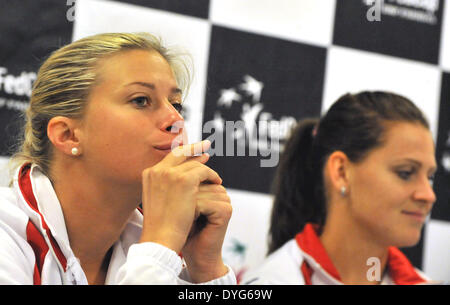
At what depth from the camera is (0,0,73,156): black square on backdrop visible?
1462mm

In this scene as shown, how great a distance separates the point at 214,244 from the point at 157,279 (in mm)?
199

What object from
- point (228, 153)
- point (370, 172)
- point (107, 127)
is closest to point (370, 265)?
point (370, 172)

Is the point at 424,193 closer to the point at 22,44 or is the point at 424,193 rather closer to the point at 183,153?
the point at 183,153

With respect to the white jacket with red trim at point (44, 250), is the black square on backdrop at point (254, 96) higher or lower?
higher

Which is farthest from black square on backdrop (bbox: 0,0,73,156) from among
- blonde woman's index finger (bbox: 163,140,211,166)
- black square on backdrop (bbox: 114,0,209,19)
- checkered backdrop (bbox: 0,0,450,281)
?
blonde woman's index finger (bbox: 163,140,211,166)

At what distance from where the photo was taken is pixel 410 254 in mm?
2027

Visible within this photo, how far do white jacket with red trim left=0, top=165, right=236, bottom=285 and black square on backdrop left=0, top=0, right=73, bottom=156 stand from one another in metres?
0.44

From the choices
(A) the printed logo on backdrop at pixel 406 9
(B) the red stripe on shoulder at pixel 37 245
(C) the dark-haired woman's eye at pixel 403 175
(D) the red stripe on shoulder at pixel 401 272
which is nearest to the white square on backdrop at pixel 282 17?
(A) the printed logo on backdrop at pixel 406 9

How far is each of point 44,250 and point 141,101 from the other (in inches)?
12.0

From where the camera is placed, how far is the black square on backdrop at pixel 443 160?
2025 millimetres

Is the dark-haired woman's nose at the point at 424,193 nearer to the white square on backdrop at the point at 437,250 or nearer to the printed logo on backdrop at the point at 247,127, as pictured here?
the printed logo on backdrop at the point at 247,127

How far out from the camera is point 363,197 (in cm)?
146

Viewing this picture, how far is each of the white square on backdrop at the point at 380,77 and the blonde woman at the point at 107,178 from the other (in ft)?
2.98
